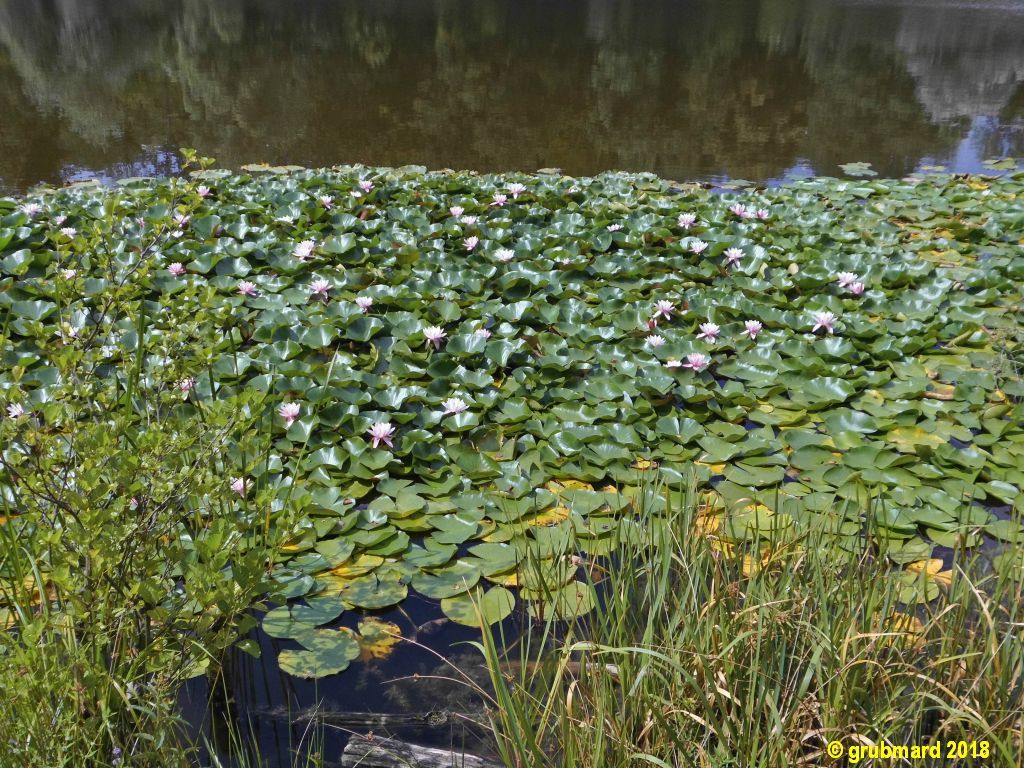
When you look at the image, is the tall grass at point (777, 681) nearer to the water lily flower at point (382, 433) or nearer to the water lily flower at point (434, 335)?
the water lily flower at point (382, 433)

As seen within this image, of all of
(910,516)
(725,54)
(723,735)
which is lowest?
(910,516)

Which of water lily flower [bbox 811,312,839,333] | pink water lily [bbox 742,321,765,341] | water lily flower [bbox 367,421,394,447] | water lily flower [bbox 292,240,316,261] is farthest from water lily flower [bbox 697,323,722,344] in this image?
water lily flower [bbox 292,240,316,261]

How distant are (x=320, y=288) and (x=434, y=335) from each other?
1.99ft

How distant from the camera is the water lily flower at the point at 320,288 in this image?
10.5ft

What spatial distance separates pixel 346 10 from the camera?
14.5 meters

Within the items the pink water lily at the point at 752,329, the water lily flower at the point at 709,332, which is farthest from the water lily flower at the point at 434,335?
the pink water lily at the point at 752,329

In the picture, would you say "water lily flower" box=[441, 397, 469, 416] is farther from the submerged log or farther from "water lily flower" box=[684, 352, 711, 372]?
the submerged log

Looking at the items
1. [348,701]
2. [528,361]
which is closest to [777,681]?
[348,701]

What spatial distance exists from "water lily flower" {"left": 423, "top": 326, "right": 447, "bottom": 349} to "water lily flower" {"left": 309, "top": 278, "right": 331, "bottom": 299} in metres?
Result: 0.53

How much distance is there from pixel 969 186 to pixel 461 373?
412 centimetres

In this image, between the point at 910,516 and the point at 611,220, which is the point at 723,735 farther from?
the point at 611,220

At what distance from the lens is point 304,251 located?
345 centimetres

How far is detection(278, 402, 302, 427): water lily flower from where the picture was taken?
2.52 meters

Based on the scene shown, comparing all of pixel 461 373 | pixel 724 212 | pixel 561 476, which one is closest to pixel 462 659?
pixel 561 476
